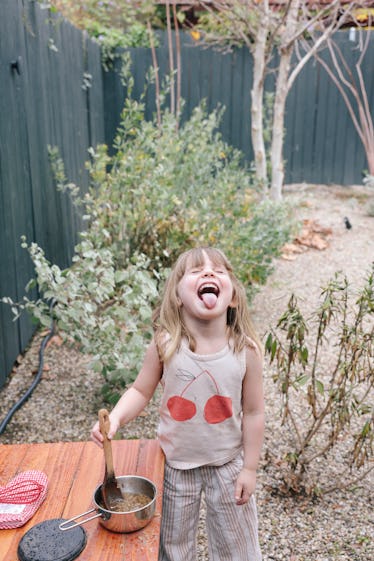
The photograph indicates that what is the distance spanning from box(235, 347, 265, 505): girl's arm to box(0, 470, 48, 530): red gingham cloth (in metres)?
0.55

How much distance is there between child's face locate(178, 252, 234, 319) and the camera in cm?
168

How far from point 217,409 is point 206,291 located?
340 mm

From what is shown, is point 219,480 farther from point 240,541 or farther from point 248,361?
point 248,361

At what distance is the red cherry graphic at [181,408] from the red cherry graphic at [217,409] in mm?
41

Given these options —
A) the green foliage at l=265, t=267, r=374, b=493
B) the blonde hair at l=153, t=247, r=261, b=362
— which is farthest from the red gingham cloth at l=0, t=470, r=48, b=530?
the green foliage at l=265, t=267, r=374, b=493

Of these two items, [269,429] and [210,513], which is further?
[269,429]

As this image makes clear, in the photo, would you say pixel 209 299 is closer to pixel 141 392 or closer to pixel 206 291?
pixel 206 291

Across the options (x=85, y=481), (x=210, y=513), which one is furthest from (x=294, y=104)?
(x=85, y=481)

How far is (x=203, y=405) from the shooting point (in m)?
1.74

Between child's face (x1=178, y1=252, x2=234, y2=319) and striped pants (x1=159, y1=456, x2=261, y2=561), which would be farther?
striped pants (x1=159, y1=456, x2=261, y2=561)

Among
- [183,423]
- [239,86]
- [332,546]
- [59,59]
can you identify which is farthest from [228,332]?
[239,86]

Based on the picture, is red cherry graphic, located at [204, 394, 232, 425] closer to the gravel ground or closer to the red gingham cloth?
the red gingham cloth

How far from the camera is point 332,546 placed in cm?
224

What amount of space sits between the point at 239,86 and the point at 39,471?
7845 mm
